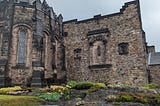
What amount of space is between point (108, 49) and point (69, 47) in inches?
252

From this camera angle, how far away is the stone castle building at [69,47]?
26.0 m

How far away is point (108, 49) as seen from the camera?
29047mm

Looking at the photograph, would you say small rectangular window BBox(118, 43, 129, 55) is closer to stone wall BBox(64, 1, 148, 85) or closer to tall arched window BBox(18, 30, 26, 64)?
stone wall BBox(64, 1, 148, 85)

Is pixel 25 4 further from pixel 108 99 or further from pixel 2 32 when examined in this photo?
pixel 108 99

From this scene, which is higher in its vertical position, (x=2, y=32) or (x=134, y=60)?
(x=2, y=32)

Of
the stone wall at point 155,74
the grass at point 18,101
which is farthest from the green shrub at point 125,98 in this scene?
the stone wall at point 155,74

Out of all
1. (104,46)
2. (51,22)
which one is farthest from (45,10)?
(104,46)

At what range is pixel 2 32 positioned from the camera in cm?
2683

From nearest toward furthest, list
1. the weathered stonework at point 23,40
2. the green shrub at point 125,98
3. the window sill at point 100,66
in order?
the green shrub at point 125,98 → the weathered stonework at point 23,40 → the window sill at point 100,66

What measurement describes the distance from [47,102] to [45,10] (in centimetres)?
1647

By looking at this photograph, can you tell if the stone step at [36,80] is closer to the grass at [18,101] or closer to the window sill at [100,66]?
the window sill at [100,66]

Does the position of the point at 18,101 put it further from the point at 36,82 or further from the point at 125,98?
the point at 36,82

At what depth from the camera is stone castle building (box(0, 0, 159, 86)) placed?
26.0 m

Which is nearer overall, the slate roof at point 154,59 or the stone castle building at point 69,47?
the stone castle building at point 69,47
